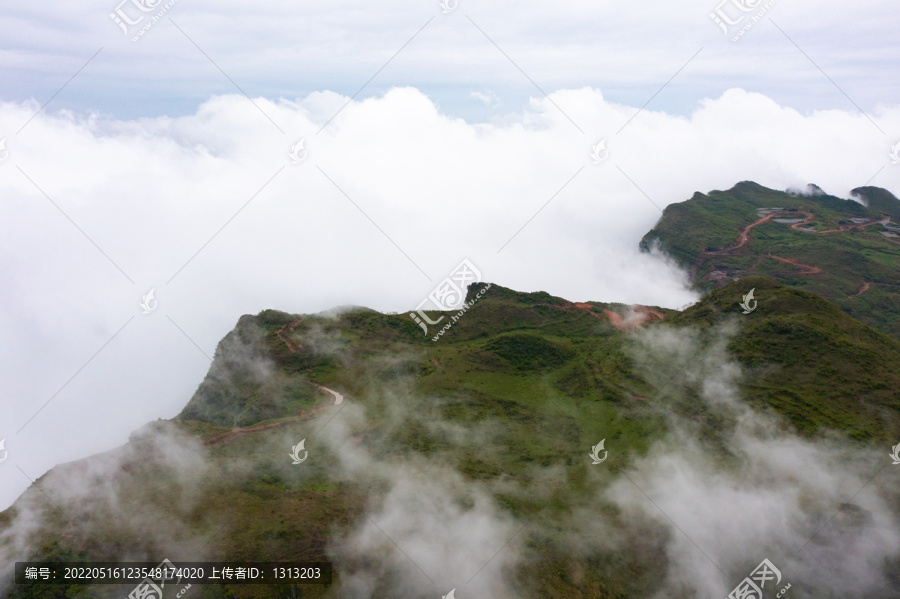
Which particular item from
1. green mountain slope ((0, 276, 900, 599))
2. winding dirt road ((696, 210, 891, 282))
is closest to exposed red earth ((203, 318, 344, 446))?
green mountain slope ((0, 276, 900, 599))

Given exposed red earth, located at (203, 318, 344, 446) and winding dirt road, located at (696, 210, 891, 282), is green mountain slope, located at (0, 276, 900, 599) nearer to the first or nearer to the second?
exposed red earth, located at (203, 318, 344, 446)

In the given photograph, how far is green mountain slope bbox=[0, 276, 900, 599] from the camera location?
162 ft

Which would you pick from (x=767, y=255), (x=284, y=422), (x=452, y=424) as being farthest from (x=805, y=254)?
(x=284, y=422)

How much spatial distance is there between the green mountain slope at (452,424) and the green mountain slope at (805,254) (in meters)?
74.1

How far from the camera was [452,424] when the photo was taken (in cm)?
7569

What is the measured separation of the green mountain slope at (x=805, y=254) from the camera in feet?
463

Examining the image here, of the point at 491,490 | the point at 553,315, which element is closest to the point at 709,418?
the point at 491,490

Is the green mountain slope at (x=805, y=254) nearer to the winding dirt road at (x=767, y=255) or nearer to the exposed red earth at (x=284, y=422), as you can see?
the winding dirt road at (x=767, y=255)

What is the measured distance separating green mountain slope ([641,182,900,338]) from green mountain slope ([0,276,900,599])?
74.1 meters

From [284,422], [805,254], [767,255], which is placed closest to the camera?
[284,422]

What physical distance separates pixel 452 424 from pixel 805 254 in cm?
14424

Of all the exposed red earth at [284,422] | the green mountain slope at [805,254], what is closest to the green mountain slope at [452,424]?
the exposed red earth at [284,422]

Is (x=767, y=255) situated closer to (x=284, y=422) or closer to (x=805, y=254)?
(x=805, y=254)

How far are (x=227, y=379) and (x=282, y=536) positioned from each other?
49.8 metres
